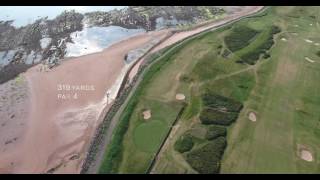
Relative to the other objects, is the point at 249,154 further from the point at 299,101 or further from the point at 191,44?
the point at 191,44

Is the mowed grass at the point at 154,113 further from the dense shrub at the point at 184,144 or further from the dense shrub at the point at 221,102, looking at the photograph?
the dense shrub at the point at 221,102

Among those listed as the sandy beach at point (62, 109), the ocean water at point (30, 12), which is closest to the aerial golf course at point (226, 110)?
the sandy beach at point (62, 109)

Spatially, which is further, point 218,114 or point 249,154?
point 218,114

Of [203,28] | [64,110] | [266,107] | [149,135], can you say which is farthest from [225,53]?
[64,110]

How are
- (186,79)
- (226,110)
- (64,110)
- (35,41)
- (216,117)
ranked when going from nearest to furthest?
(216,117), (226,110), (64,110), (186,79), (35,41)

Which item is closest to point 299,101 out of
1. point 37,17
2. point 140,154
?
point 140,154

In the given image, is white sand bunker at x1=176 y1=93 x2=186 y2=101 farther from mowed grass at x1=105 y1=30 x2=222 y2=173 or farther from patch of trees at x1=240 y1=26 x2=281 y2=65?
patch of trees at x1=240 y1=26 x2=281 y2=65

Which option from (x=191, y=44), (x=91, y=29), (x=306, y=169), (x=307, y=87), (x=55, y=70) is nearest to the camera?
(x=306, y=169)

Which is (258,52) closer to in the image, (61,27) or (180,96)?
(180,96)
